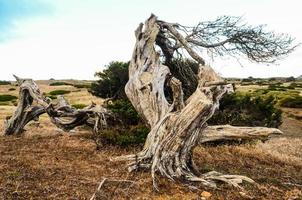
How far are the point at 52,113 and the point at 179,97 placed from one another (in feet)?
29.3

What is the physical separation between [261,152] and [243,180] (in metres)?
4.77

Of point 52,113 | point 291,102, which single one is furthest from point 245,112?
point 291,102

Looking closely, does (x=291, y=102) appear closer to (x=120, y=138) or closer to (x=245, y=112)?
(x=245, y=112)

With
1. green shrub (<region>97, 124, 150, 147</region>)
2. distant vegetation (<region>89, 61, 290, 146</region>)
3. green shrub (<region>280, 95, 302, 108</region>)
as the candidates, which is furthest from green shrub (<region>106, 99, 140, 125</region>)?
green shrub (<region>280, 95, 302, 108</region>)

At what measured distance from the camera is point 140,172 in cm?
1018

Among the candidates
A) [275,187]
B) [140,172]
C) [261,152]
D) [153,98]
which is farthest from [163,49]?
[275,187]

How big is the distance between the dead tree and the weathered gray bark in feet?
12.9

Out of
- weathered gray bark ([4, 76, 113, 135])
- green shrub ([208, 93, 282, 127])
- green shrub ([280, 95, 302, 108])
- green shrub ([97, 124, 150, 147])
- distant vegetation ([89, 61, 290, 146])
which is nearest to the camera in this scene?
green shrub ([97, 124, 150, 147])

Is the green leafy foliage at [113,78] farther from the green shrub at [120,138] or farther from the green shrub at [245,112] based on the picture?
the green shrub at [120,138]

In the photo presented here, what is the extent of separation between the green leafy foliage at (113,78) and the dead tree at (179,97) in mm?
10050

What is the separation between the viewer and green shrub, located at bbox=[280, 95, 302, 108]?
1585 inches

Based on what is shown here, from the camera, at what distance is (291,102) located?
133 feet

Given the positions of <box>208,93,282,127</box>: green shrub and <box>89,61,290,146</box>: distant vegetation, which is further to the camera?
<box>208,93,282,127</box>: green shrub

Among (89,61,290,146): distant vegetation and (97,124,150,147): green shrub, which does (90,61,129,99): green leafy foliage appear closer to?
(89,61,290,146): distant vegetation
